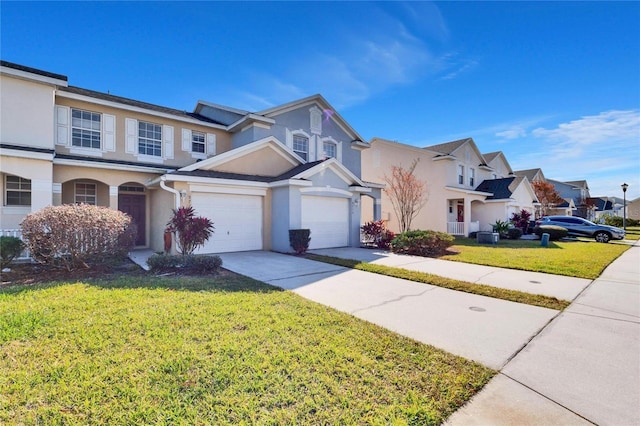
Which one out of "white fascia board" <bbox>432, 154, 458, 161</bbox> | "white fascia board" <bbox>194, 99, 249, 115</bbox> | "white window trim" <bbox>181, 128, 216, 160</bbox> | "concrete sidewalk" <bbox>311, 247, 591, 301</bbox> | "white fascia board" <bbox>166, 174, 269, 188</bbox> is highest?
"white fascia board" <bbox>194, 99, 249, 115</bbox>

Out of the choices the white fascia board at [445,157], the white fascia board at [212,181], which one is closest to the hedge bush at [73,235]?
the white fascia board at [212,181]

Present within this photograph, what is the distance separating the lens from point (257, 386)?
10.0 ft

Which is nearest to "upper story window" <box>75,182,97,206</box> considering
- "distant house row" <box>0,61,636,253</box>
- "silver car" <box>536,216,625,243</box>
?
"distant house row" <box>0,61,636,253</box>

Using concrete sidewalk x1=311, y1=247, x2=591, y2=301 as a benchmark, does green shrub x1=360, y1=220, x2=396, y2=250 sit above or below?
above

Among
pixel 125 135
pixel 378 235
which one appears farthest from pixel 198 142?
pixel 378 235

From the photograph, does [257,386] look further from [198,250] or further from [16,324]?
[198,250]

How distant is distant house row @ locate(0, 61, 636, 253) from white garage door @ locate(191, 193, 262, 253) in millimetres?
45

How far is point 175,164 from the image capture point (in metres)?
15.2

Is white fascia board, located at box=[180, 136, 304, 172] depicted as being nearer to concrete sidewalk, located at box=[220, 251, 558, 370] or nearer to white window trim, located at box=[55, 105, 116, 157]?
white window trim, located at box=[55, 105, 116, 157]

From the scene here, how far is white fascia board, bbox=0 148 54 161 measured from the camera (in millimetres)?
10201

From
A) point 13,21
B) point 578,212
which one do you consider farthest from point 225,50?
point 578,212

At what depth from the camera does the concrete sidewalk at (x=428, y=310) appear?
4285 millimetres

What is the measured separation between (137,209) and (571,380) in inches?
658

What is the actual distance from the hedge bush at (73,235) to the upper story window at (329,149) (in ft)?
42.8
